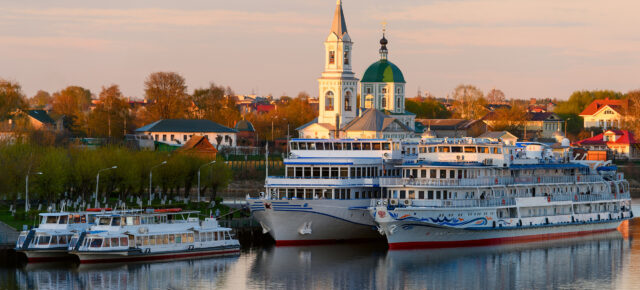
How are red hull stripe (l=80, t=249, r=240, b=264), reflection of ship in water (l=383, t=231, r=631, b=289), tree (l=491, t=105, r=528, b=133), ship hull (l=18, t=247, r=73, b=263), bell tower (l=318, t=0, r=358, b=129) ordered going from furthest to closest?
tree (l=491, t=105, r=528, b=133)
bell tower (l=318, t=0, r=358, b=129)
ship hull (l=18, t=247, r=73, b=263)
red hull stripe (l=80, t=249, r=240, b=264)
reflection of ship in water (l=383, t=231, r=631, b=289)

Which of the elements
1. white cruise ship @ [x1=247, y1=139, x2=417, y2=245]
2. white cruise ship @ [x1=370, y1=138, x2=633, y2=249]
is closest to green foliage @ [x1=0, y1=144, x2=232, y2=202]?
white cruise ship @ [x1=247, y1=139, x2=417, y2=245]

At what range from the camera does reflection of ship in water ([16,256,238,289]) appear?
180ft

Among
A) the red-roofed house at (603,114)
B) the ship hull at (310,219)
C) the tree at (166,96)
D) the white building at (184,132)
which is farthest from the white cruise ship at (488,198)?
the red-roofed house at (603,114)

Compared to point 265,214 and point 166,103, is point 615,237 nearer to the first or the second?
point 265,214

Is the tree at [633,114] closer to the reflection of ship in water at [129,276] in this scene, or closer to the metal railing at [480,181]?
the metal railing at [480,181]

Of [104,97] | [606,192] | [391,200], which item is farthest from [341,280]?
[104,97]

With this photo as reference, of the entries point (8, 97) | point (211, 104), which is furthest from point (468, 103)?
point (8, 97)

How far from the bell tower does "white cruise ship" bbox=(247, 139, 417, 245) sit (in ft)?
212

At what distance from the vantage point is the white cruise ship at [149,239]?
2363 inches

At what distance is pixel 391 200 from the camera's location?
68.9 m

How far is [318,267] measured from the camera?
61.2 metres

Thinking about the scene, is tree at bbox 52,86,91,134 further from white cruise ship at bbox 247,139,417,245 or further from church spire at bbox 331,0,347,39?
white cruise ship at bbox 247,139,417,245

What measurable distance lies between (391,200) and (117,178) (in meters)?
24.6

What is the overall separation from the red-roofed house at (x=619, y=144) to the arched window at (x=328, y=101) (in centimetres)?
3517
